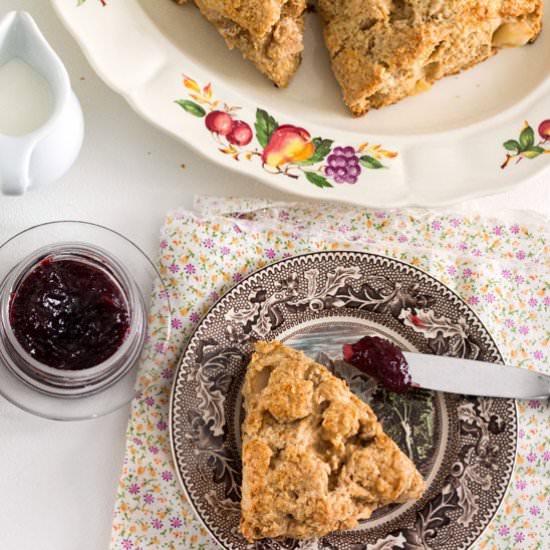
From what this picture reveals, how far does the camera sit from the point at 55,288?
225 centimetres

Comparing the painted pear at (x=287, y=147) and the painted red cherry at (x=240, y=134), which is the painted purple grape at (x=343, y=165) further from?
the painted red cherry at (x=240, y=134)

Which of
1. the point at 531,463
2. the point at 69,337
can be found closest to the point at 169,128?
the point at 69,337

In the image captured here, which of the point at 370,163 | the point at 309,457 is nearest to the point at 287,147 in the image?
the point at 370,163

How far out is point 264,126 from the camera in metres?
2.46

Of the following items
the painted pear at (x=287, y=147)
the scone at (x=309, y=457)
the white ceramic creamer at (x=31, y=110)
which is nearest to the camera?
the white ceramic creamer at (x=31, y=110)

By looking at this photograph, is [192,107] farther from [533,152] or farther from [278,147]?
[533,152]

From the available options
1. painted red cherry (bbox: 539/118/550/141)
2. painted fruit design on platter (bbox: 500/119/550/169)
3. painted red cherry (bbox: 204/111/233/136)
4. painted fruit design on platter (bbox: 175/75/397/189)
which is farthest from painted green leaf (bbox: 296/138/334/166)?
painted red cherry (bbox: 539/118/550/141)

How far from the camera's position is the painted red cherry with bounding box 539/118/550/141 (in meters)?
2.56

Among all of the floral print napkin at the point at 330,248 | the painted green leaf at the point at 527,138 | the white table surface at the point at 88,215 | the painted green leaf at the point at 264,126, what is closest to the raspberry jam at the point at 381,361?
the floral print napkin at the point at 330,248

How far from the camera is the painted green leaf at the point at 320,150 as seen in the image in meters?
2.46

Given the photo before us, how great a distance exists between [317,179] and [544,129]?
0.68 meters

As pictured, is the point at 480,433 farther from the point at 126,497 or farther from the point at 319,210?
the point at 126,497

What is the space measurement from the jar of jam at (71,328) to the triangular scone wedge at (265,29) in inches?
26.0

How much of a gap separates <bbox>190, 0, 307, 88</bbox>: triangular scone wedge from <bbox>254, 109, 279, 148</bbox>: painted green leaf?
0.31 ft
